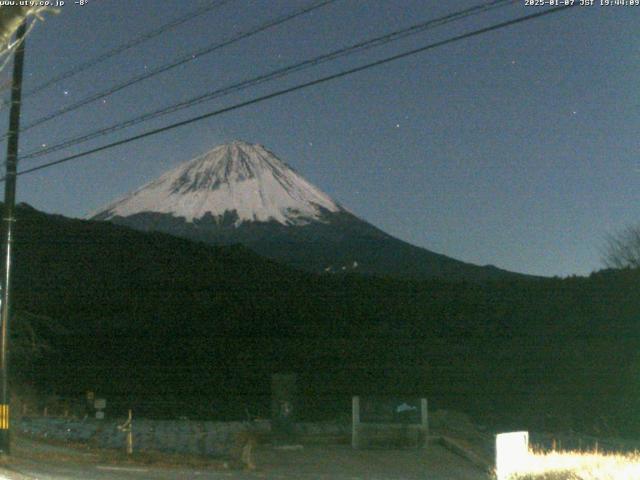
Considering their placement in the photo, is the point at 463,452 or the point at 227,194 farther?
the point at 227,194

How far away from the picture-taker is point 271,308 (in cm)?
6084

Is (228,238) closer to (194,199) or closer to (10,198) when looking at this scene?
(194,199)

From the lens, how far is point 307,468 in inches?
664

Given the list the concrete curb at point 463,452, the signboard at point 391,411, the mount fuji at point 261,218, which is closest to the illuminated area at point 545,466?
the concrete curb at point 463,452

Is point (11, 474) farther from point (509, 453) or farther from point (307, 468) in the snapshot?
point (509, 453)

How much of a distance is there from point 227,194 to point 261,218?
37.0ft

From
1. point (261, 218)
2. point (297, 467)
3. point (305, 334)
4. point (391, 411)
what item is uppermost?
point (261, 218)

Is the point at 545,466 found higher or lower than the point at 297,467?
higher

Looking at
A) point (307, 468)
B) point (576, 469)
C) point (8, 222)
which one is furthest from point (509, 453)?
point (8, 222)

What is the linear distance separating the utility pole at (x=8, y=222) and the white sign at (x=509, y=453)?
8752mm

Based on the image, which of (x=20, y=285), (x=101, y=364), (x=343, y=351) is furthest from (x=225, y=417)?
(x=20, y=285)

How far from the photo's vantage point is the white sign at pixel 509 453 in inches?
439

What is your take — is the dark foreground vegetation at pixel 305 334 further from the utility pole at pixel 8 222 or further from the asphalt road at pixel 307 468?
the utility pole at pixel 8 222

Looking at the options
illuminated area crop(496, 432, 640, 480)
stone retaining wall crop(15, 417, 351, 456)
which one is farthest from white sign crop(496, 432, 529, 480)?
stone retaining wall crop(15, 417, 351, 456)
